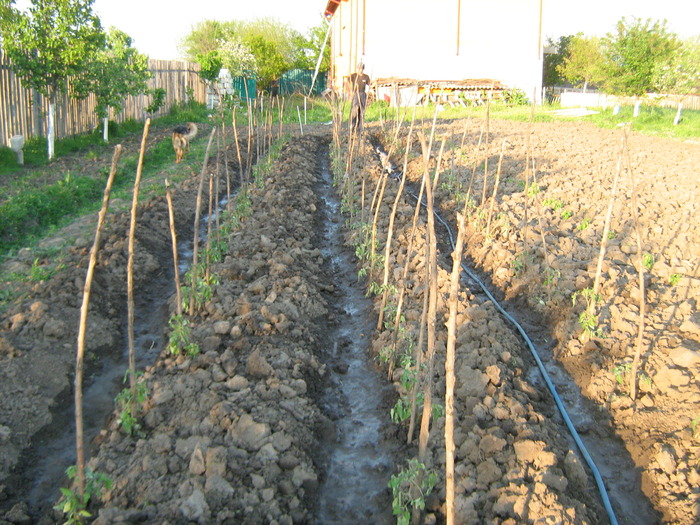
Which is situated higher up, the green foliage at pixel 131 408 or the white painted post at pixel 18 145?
the white painted post at pixel 18 145

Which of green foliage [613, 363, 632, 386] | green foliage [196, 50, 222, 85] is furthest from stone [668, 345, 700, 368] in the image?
green foliage [196, 50, 222, 85]

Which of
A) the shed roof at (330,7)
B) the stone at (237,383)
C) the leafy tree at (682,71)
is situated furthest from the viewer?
the shed roof at (330,7)

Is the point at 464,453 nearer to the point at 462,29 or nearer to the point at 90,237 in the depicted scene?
the point at 90,237

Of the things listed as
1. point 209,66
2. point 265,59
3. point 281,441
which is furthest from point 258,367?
point 265,59

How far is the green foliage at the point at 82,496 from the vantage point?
2.79 metres

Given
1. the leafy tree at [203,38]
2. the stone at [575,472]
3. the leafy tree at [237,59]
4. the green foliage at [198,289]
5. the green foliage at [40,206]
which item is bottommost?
the stone at [575,472]

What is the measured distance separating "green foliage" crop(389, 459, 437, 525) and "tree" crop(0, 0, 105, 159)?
1042 centimetres

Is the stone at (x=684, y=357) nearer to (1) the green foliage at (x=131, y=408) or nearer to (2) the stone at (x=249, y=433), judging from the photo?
(2) the stone at (x=249, y=433)

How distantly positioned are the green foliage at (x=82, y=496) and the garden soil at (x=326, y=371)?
0.25 feet

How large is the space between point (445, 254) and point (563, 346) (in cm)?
248

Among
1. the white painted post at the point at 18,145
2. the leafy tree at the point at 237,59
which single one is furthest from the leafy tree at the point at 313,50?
the white painted post at the point at 18,145

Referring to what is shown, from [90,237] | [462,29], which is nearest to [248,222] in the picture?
[90,237]

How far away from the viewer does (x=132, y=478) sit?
310 centimetres

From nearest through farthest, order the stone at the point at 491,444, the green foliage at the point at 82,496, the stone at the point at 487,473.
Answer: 1. the green foliage at the point at 82,496
2. the stone at the point at 487,473
3. the stone at the point at 491,444
